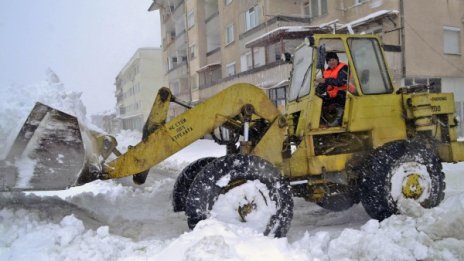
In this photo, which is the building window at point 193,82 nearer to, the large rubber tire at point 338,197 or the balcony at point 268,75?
the balcony at point 268,75

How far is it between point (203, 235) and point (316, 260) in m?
1.11

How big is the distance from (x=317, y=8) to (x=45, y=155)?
64.7ft

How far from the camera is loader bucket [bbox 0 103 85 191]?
5004 mm

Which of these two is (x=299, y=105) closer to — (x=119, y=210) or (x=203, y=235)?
(x=203, y=235)

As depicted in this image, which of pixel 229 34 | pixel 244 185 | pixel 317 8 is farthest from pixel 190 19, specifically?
pixel 244 185

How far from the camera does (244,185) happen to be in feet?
16.5

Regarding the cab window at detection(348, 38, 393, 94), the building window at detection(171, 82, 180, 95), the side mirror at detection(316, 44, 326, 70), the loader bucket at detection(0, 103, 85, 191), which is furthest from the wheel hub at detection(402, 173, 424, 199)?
the building window at detection(171, 82, 180, 95)

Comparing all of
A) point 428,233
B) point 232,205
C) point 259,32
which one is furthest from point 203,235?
point 259,32

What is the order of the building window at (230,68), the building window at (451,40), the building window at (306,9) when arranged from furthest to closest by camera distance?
the building window at (230,68), the building window at (306,9), the building window at (451,40)

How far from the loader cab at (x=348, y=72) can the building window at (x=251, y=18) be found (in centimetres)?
1972

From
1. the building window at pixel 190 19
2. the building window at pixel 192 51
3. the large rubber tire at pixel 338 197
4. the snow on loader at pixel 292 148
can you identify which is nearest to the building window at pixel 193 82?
the building window at pixel 192 51

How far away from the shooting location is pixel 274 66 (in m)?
20.9

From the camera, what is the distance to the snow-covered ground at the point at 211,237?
430cm

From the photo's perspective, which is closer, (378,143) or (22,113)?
(378,143)
